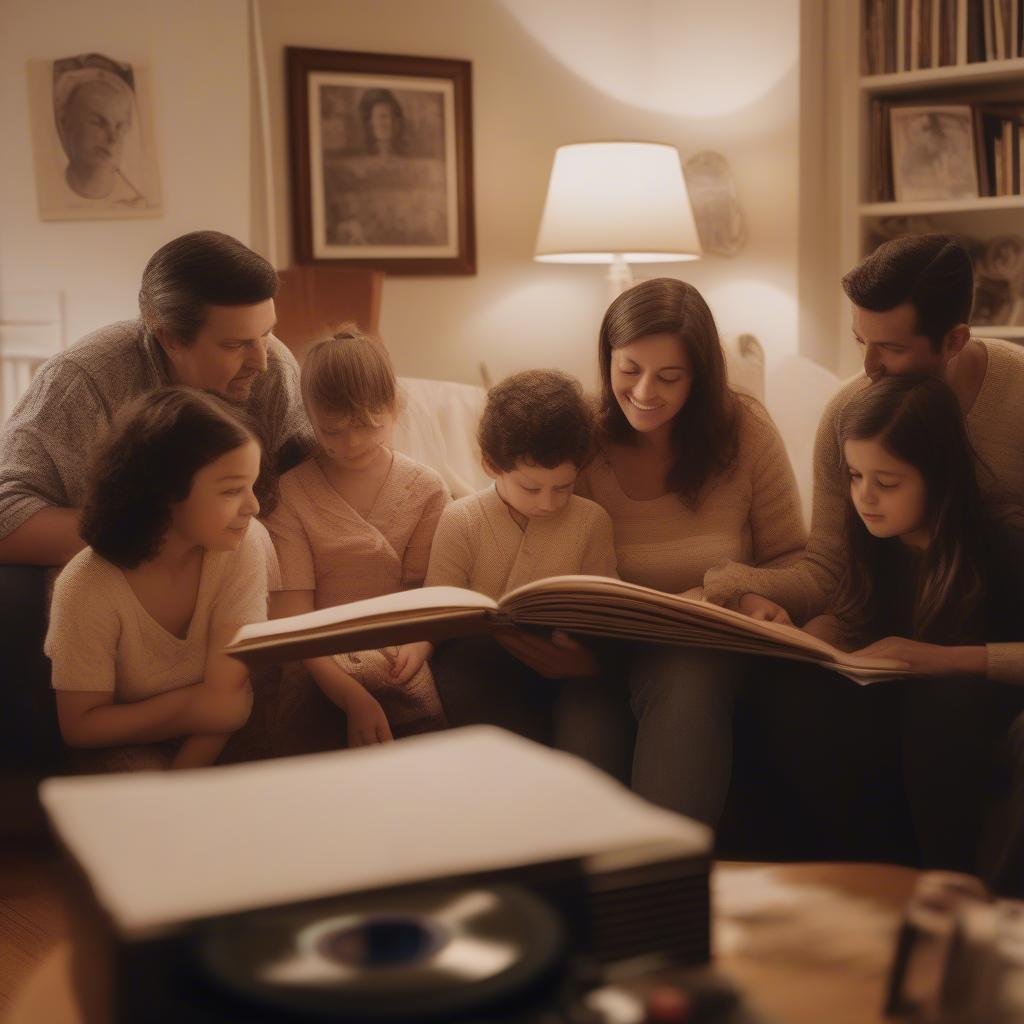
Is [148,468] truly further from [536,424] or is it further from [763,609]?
[763,609]

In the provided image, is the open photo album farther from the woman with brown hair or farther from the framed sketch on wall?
the framed sketch on wall

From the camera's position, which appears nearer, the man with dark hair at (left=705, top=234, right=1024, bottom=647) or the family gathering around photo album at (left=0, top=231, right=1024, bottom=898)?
the family gathering around photo album at (left=0, top=231, right=1024, bottom=898)

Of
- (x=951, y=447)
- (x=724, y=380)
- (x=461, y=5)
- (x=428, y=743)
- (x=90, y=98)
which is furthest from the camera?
(x=461, y=5)

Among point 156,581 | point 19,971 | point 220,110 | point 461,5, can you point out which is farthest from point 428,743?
point 461,5

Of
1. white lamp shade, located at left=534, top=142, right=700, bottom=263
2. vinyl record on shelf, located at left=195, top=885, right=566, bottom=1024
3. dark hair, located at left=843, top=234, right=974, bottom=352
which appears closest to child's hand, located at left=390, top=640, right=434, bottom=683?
dark hair, located at left=843, top=234, right=974, bottom=352

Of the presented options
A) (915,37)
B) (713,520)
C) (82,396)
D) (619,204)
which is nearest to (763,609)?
(713,520)

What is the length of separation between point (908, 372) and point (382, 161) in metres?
1.98

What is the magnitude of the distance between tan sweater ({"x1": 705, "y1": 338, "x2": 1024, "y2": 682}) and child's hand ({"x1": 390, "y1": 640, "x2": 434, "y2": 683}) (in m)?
0.40

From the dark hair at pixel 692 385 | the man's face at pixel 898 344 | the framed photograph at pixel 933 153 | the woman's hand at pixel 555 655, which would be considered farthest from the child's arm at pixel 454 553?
the framed photograph at pixel 933 153

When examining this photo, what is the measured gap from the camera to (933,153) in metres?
3.12

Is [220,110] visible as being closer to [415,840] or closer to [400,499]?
[400,499]

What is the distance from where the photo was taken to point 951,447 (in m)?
1.56

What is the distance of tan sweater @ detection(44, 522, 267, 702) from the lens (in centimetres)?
154

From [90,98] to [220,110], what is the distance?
30 centimetres
